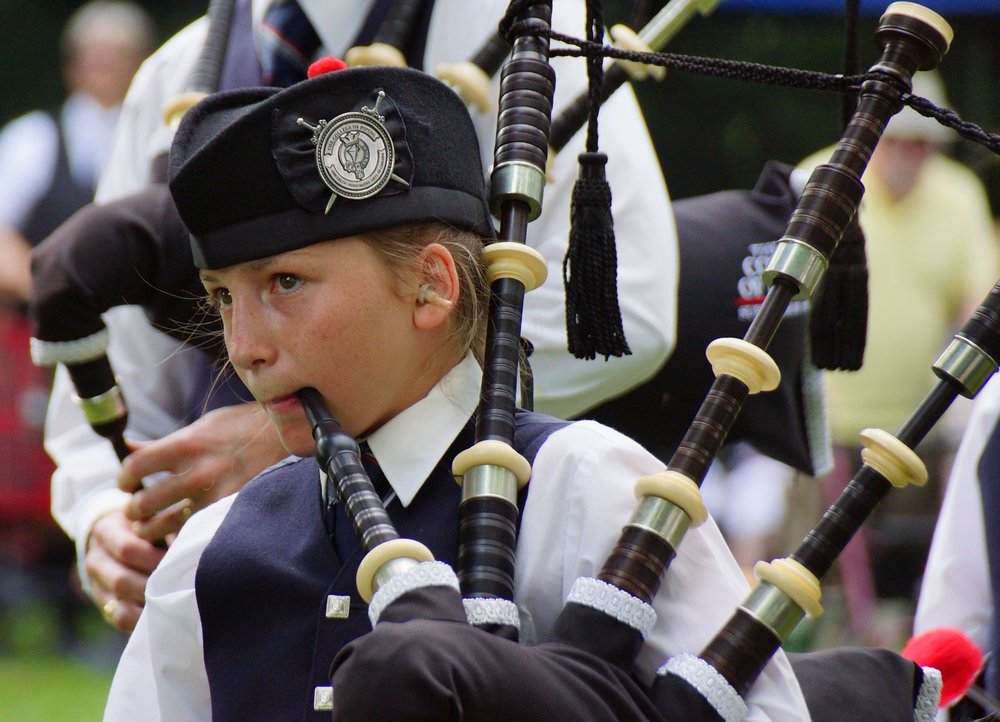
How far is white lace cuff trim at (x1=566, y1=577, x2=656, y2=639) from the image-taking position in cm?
151

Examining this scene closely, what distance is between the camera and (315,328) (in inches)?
67.0

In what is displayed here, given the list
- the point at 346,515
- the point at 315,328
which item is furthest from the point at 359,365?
the point at 346,515

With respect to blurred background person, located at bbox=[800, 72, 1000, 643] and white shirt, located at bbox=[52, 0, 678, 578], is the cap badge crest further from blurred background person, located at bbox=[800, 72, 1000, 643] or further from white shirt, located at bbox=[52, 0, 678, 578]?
blurred background person, located at bbox=[800, 72, 1000, 643]

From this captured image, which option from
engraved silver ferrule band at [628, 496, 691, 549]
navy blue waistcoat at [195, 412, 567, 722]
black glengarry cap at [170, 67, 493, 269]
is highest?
black glengarry cap at [170, 67, 493, 269]

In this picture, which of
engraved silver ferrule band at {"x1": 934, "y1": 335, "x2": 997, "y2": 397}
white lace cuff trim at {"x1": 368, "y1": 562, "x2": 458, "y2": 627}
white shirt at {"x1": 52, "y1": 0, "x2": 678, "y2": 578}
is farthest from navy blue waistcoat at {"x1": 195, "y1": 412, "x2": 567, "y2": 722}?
white shirt at {"x1": 52, "y1": 0, "x2": 678, "y2": 578}

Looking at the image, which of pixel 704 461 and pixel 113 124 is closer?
pixel 704 461

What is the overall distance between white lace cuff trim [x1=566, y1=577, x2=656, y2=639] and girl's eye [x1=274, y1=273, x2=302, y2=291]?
0.44 meters

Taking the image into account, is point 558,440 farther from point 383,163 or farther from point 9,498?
point 9,498

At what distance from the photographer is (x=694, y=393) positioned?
2680mm

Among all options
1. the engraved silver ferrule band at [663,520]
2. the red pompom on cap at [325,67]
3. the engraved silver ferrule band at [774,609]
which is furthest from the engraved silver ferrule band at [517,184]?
the engraved silver ferrule band at [774,609]

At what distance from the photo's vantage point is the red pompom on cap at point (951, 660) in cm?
213

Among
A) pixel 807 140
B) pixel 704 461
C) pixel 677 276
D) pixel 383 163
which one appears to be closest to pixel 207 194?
pixel 383 163

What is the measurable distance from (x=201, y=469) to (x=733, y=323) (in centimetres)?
93

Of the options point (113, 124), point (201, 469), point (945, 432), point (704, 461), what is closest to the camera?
point (704, 461)
